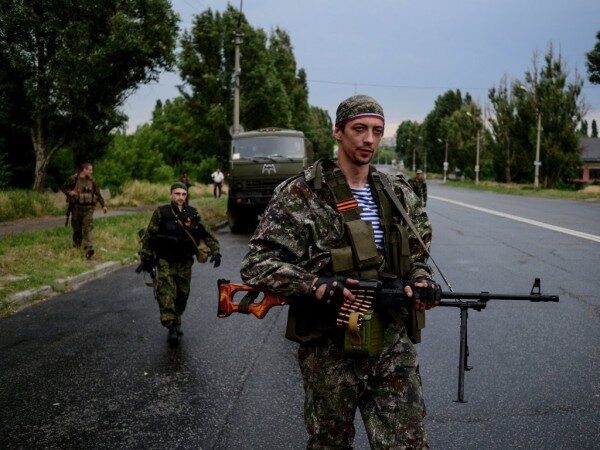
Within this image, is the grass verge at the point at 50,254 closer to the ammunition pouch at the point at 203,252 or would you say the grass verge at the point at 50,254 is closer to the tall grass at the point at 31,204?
the ammunition pouch at the point at 203,252

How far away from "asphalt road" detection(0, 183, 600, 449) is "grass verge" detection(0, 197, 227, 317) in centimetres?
78

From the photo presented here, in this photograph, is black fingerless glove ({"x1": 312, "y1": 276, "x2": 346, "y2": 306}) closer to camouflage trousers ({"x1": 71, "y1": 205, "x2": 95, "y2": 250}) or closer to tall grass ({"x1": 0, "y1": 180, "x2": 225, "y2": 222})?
camouflage trousers ({"x1": 71, "y1": 205, "x2": 95, "y2": 250})

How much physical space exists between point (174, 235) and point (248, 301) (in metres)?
3.46

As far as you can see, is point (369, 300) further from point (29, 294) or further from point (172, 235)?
point (29, 294)

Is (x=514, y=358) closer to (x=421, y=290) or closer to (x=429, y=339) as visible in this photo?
(x=429, y=339)

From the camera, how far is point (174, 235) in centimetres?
595

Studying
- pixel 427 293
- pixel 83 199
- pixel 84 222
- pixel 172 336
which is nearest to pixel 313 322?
pixel 427 293

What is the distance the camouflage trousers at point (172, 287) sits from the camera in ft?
19.2

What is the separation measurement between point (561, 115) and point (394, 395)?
43.7m

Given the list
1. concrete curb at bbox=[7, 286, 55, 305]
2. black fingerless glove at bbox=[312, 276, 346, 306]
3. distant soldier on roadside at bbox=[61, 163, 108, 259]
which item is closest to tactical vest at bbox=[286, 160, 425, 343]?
black fingerless glove at bbox=[312, 276, 346, 306]

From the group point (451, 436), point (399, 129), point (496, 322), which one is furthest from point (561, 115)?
point (399, 129)

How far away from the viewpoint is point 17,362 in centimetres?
524

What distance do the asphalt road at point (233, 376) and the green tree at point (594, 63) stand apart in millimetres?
39282

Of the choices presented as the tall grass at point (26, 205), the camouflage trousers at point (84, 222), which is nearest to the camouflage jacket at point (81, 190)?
the camouflage trousers at point (84, 222)
